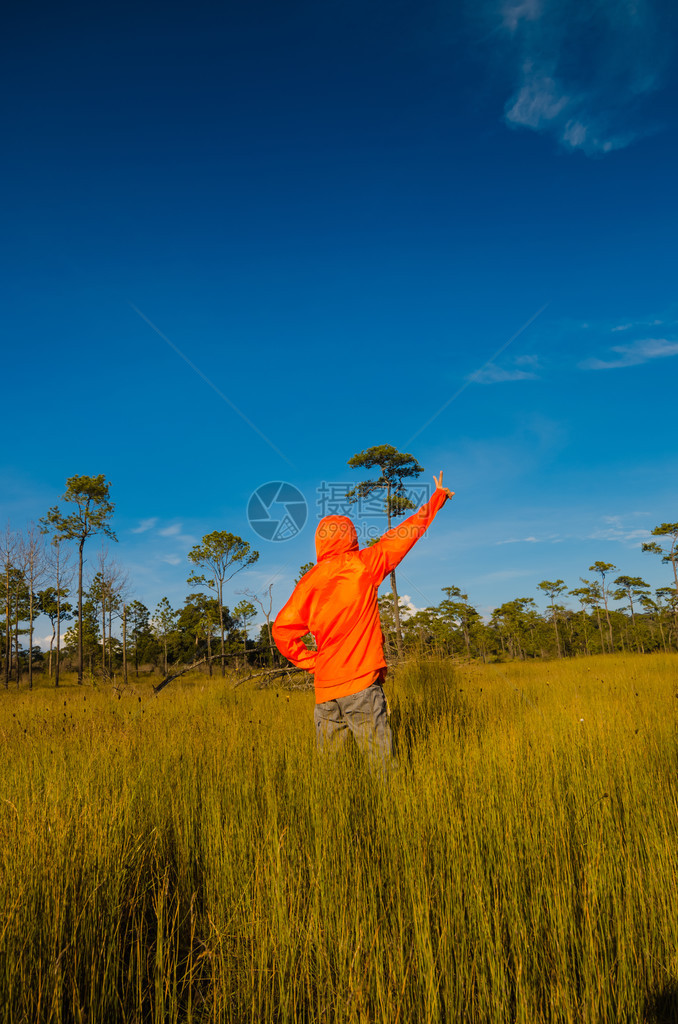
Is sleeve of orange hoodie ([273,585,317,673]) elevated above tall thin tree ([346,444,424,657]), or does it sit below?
below

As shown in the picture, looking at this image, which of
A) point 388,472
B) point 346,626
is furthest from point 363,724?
point 388,472

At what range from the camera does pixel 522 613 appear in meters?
46.6

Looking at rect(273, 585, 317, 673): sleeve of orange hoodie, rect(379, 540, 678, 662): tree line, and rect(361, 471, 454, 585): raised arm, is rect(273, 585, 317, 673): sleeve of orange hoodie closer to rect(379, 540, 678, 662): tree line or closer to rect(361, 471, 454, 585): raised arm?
rect(361, 471, 454, 585): raised arm

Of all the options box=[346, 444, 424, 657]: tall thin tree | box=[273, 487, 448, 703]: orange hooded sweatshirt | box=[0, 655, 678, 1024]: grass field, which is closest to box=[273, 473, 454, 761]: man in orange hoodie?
box=[273, 487, 448, 703]: orange hooded sweatshirt

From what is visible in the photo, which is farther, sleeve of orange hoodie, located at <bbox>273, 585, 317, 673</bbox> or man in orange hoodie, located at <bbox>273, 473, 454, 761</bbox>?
sleeve of orange hoodie, located at <bbox>273, 585, 317, 673</bbox>

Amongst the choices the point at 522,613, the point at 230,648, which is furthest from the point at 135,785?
the point at 522,613

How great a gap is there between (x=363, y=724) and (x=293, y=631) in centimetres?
92

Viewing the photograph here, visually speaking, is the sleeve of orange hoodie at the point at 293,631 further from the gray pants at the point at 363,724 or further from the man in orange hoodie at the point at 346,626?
the gray pants at the point at 363,724

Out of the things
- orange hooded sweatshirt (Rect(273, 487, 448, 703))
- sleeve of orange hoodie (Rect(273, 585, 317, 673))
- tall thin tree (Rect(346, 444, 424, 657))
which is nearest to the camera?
orange hooded sweatshirt (Rect(273, 487, 448, 703))

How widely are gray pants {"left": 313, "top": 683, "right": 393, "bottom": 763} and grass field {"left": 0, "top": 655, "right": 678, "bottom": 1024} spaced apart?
18 centimetres

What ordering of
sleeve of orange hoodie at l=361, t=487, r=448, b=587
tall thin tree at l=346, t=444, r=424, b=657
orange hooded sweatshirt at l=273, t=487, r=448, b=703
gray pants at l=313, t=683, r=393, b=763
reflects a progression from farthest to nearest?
1. tall thin tree at l=346, t=444, r=424, b=657
2. sleeve of orange hoodie at l=361, t=487, r=448, b=587
3. orange hooded sweatshirt at l=273, t=487, r=448, b=703
4. gray pants at l=313, t=683, r=393, b=763

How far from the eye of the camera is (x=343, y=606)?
3.84 metres

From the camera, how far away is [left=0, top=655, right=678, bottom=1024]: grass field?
1680 mm

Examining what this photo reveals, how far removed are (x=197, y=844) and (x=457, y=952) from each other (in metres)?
1.80
